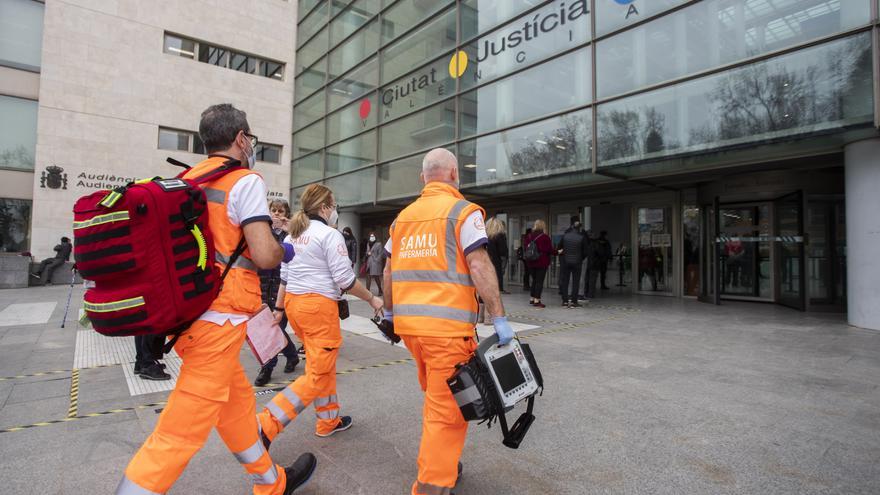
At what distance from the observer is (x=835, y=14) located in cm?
670

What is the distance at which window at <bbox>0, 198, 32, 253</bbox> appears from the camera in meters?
16.8

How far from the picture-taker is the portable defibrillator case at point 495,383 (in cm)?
197

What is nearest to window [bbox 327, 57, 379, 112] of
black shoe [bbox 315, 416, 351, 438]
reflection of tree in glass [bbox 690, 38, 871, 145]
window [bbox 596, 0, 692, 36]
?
window [bbox 596, 0, 692, 36]

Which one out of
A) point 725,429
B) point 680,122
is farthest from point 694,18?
point 725,429

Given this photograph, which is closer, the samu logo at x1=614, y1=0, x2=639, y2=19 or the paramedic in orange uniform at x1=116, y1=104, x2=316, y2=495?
the paramedic in orange uniform at x1=116, y1=104, x2=316, y2=495

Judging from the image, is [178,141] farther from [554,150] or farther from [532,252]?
[532,252]

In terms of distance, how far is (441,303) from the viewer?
7.14 ft

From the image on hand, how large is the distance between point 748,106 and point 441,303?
7.88 metres

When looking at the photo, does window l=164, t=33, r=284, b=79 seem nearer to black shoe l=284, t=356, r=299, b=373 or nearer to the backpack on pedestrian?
the backpack on pedestrian

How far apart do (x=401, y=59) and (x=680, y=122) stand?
10.1 meters

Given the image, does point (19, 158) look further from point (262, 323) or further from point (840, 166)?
point (840, 166)

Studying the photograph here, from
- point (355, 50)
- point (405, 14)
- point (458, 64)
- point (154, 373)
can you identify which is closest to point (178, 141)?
point (355, 50)

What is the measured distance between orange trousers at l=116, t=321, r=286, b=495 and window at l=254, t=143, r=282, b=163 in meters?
21.8

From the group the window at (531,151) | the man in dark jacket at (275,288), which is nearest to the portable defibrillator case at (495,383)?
the man in dark jacket at (275,288)
